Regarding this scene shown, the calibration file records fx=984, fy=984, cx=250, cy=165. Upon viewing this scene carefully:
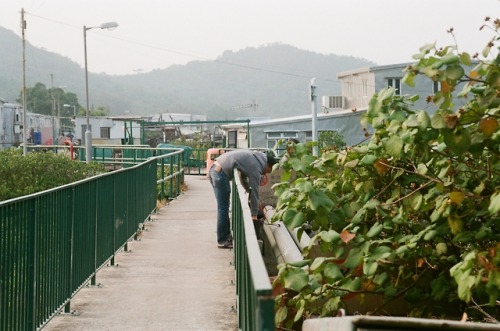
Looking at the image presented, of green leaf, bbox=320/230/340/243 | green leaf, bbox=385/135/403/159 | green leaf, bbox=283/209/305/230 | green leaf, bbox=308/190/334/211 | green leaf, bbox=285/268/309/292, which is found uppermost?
green leaf, bbox=385/135/403/159

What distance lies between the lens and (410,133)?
221 inches

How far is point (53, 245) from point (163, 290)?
7.65 feet

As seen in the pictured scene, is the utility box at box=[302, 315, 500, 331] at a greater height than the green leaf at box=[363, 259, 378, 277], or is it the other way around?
the utility box at box=[302, 315, 500, 331]

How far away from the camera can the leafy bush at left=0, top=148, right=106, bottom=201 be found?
73.4 ft

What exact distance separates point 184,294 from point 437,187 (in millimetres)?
4640

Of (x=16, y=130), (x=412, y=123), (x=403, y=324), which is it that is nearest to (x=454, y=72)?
(x=412, y=123)

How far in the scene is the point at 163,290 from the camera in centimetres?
1018

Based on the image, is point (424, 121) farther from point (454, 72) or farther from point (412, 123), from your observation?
point (454, 72)

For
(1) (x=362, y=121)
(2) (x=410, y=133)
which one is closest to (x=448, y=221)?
(2) (x=410, y=133)

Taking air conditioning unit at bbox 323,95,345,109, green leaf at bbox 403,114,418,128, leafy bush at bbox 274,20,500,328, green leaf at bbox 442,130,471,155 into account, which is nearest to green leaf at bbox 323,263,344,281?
leafy bush at bbox 274,20,500,328

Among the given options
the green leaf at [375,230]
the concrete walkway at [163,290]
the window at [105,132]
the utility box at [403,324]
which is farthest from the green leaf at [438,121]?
the window at [105,132]

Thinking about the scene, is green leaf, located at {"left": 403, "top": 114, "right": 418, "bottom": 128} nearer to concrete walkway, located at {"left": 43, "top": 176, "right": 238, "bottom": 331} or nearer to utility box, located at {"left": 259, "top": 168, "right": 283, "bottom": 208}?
concrete walkway, located at {"left": 43, "top": 176, "right": 238, "bottom": 331}

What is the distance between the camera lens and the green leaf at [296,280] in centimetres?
579

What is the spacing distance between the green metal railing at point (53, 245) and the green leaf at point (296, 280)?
6.42 ft
